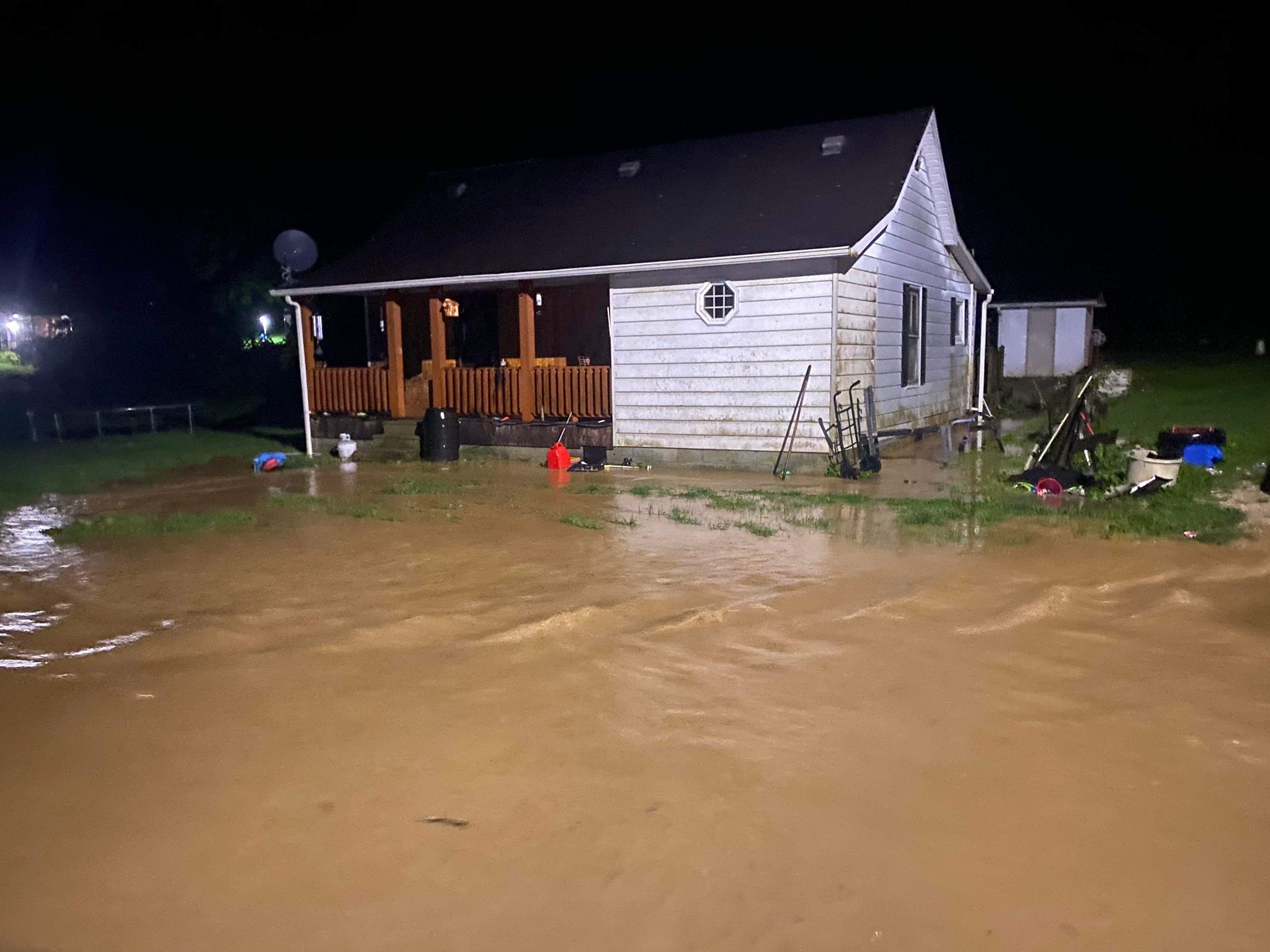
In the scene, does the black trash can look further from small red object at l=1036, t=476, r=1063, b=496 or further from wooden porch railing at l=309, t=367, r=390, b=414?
small red object at l=1036, t=476, r=1063, b=496

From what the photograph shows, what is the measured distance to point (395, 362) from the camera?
16.7 m

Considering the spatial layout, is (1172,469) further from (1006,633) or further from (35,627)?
(35,627)

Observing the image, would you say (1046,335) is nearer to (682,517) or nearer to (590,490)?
(590,490)

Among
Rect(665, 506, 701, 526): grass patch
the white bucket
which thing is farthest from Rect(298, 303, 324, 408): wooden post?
the white bucket

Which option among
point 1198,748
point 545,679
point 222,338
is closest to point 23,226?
point 222,338

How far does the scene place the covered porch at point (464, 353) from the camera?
1534 centimetres

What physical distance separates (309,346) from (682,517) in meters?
10.7

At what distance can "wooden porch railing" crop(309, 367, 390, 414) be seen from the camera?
17.0 m

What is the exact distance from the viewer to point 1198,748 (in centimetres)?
416

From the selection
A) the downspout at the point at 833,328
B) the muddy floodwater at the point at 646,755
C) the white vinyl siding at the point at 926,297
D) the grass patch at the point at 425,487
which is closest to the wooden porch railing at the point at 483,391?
the grass patch at the point at 425,487

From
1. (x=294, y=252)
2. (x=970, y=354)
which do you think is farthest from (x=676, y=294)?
(x=970, y=354)

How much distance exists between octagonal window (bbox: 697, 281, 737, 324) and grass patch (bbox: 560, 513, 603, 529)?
480 centimetres

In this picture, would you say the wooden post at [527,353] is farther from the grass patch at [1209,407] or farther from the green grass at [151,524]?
the grass patch at [1209,407]

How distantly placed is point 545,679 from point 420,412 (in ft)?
43.0
